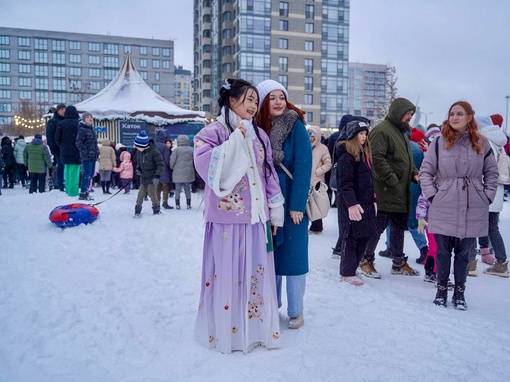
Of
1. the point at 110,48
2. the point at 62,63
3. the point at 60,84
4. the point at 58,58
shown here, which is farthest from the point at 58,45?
the point at 110,48

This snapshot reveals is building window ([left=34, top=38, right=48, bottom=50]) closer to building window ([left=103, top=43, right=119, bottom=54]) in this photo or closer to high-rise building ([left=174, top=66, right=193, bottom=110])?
building window ([left=103, top=43, right=119, bottom=54])

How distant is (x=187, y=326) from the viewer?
3600 millimetres

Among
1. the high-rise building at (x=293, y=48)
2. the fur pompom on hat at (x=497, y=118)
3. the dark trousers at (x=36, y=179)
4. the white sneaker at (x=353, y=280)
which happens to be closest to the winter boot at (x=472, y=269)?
the white sneaker at (x=353, y=280)

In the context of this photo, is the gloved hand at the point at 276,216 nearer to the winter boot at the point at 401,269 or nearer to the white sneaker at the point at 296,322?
the white sneaker at the point at 296,322

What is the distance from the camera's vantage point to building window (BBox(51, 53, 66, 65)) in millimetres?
88975

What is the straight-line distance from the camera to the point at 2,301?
4.04 m

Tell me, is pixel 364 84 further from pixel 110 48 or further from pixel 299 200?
pixel 299 200

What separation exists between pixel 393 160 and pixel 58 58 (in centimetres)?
9787

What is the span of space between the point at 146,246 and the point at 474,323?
4603mm

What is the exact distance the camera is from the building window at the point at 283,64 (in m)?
56.2

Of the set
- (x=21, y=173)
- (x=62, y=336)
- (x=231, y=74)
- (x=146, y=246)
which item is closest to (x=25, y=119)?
(x=231, y=74)

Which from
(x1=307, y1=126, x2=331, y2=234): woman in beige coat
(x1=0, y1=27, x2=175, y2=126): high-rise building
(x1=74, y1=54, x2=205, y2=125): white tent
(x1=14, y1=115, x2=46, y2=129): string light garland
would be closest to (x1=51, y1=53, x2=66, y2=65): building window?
(x1=0, y1=27, x2=175, y2=126): high-rise building

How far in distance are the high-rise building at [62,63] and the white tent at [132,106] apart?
74.9 meters

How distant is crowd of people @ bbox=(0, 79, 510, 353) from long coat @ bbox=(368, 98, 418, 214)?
13 millimetres
